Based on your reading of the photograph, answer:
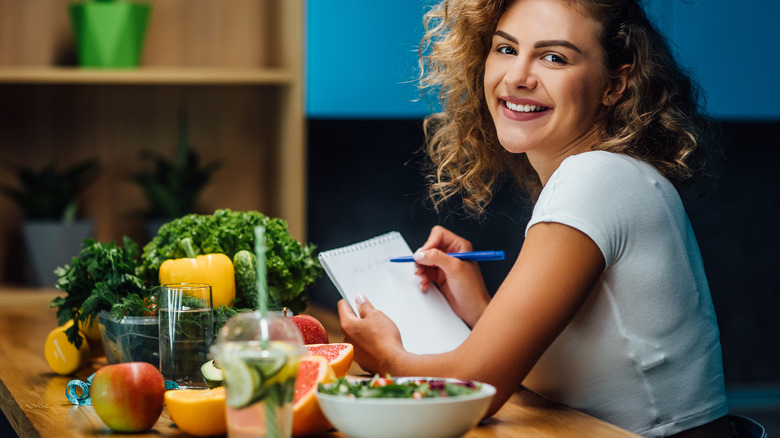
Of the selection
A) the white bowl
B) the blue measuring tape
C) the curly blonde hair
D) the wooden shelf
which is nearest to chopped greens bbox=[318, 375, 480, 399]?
the white bowl

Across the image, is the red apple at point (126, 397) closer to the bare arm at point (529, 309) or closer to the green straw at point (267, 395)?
the green straw at point (267, 395)

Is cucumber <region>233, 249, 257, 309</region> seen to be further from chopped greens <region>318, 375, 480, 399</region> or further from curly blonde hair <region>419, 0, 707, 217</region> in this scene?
curly blonde hair <region>419, 0, 707, 217</region>

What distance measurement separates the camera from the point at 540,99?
4.32 feet

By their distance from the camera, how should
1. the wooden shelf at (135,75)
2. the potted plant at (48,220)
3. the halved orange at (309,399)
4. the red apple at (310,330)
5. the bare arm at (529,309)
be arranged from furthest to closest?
1. the potted plant at (48,220)
2. the wooden shelf at (135,75)
3. the red apple at (310,330)
4. the bare arm at (529,309)
5. the halved orange at (309,399)

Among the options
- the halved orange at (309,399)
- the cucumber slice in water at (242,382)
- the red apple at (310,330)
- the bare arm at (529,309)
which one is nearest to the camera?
the cucumber slice in water at (242,382)

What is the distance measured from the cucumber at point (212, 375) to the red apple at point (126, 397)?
0.28 feet

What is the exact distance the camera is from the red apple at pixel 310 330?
1.22m

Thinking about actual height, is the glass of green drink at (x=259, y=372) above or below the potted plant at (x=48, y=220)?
above

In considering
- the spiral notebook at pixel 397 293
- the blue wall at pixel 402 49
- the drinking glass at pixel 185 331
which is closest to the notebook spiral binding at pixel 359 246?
the spiral notebook at pixel 397 293

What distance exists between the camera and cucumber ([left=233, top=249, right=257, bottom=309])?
1.32 metres

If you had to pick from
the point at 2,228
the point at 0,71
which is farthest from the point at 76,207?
the point at 0,71

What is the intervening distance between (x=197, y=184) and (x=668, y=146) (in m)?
1.52

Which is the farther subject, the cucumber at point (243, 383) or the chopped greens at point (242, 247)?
the chopped greens at point (242, 247)

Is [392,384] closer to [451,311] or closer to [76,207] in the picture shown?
[451,311]
